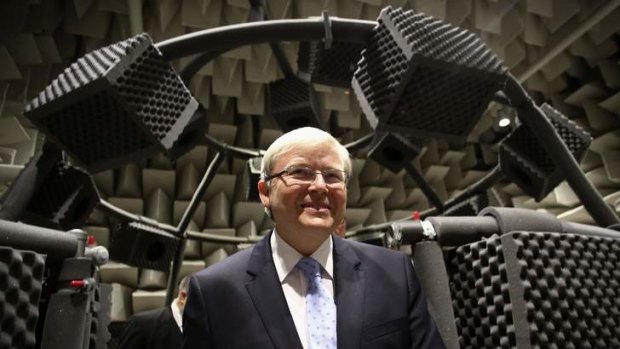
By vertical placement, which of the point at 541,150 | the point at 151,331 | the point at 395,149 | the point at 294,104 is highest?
the point at 541,150

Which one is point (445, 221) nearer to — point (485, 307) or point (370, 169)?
point (485, 307)

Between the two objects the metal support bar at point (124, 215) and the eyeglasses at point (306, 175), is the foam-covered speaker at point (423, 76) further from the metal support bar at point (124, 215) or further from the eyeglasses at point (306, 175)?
the metal support bar at point (124, 215)

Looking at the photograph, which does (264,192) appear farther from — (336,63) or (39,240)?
(336,63)

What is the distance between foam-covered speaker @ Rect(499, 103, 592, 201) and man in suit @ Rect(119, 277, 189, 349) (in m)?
1.46

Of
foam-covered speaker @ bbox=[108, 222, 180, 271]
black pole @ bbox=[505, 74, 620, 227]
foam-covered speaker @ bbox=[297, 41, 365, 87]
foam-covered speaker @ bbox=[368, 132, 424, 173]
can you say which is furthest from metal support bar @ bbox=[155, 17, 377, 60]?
foam-covered speaker @ bbox=[108, 222, 180, 271]

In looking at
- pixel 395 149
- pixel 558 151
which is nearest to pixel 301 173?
pixel 558 151

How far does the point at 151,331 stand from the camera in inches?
78.5

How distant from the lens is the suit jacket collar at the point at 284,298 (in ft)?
2.85

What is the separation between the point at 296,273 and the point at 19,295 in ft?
1.67

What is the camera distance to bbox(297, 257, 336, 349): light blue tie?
2.87ft

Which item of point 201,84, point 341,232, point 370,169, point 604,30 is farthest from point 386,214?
point 341,232

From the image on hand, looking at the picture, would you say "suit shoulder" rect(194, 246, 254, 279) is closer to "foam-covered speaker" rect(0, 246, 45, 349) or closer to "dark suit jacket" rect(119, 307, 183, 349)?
"foam-covered speaker" rect(0, 246, 45, 349)

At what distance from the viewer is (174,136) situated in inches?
57.1

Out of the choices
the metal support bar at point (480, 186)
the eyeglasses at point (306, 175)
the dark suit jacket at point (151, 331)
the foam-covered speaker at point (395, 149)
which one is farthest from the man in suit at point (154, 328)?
the metal support bar at point (480, 186)
